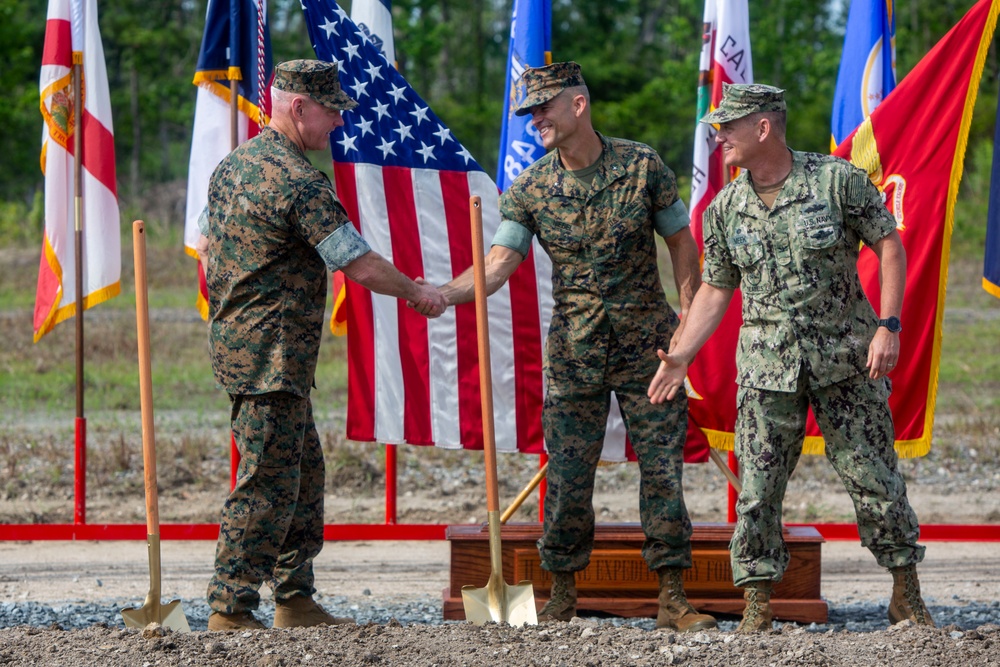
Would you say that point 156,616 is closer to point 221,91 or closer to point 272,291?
point 272,291

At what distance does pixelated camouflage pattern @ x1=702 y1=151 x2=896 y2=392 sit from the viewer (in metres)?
4.68

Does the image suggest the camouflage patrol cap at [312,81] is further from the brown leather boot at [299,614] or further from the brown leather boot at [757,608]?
the brown leather boot at [757,608]

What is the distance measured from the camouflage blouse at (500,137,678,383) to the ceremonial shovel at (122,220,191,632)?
1.52 m

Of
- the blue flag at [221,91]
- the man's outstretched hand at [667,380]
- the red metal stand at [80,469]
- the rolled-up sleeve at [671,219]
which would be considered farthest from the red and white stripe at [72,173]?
the man's outstretched hand at [667,380]

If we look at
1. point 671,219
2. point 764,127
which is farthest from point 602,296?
point 764,127

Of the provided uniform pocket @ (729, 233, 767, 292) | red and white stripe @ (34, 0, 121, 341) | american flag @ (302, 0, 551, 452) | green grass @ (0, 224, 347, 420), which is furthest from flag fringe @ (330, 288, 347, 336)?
green grass @ (0, 224, 347, 420)

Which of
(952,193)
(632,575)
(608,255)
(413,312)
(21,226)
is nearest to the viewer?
(608,255)

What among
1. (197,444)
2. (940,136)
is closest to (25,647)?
(940,136)

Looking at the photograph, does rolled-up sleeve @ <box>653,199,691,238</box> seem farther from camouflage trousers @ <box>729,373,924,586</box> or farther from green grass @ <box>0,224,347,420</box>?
green grass @ <box>0,224,347,420</box>

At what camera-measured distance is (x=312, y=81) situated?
4.83 m

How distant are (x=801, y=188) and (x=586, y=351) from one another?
40.4 inches

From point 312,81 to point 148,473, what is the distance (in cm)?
156

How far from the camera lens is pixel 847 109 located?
660cm

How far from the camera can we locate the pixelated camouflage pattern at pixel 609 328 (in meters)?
5.02
